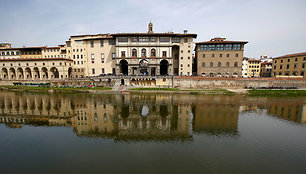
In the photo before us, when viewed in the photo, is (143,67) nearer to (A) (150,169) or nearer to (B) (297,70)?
(A) (150,169)

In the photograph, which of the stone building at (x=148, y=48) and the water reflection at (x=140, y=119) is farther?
the stone building at (x=148, y=48)

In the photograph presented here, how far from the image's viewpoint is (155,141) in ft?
42.3

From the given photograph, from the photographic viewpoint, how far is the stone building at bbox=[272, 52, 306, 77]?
48.9 metres

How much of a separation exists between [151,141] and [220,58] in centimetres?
4658

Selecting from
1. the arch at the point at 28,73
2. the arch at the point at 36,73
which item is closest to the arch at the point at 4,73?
the arch at the point at 28,73

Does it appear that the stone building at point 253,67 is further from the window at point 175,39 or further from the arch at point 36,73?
the arch at point 36,73

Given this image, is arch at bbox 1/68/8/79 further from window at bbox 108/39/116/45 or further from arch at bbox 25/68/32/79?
window at bbox 108/39/116/45

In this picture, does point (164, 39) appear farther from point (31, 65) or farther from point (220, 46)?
point (31, 65)

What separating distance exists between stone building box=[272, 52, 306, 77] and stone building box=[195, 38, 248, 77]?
21.2 m

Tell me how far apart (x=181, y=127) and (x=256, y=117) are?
12395 mm

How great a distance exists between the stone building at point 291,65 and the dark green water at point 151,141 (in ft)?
136

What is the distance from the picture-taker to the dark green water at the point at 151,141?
31.4 feet

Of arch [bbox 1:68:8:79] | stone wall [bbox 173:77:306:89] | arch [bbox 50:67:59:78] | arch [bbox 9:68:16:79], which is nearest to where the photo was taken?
stone wall [bbox 173:77:306:89]

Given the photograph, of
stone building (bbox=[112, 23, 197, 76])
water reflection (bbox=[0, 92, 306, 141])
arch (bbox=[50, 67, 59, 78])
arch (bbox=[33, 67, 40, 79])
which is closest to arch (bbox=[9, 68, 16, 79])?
arch (bbox=[33, 67, 40, 79])
